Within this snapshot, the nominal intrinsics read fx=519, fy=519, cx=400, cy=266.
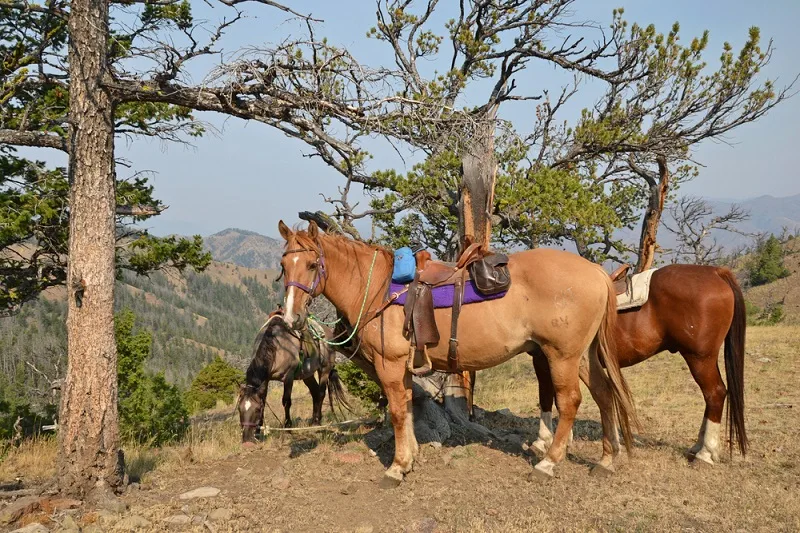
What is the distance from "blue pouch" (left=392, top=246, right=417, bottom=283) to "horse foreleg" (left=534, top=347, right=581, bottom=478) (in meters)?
1.66

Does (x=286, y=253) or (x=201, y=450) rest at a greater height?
(x=286, y=253)

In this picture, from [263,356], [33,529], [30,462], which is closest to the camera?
[33,529]

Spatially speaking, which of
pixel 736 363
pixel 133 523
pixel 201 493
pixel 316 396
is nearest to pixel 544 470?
pixel 736 363

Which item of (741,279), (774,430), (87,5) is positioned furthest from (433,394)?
(741,279)

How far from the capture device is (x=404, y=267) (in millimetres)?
5680

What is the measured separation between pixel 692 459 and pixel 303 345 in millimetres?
6107

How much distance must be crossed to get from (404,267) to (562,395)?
2.19 metres

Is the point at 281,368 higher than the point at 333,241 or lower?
lower

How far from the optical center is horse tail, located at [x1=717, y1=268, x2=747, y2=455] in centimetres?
604

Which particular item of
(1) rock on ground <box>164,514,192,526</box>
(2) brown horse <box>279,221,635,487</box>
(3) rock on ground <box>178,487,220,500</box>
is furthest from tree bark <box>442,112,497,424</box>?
(1) rock on ground <box>164,514,192,526</box>

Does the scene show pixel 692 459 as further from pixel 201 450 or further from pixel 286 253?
pixel 201 450

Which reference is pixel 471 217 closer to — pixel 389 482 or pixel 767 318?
pixel 389 482

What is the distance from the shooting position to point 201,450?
7.12 m

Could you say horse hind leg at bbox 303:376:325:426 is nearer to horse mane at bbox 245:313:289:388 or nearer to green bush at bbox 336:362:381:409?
green bush at bbox 336:362:381:409
